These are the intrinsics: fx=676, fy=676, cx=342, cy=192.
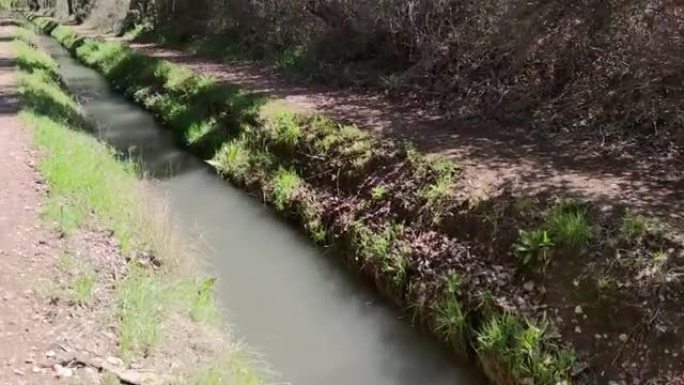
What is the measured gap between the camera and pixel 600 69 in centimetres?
1019

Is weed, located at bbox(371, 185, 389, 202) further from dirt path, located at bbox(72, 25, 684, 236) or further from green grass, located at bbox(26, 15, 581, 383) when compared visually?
dirt path, located at bbox(72, 25, 684, 236)

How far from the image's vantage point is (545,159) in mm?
8836

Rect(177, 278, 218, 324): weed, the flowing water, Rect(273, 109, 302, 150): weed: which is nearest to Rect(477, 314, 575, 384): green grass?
the flowing water

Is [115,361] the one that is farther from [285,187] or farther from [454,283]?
[285,187]

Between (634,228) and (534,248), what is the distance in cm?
93

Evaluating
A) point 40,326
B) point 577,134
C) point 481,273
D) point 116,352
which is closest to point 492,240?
point 481,273

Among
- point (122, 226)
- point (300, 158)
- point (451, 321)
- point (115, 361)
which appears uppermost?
point (300, 158)

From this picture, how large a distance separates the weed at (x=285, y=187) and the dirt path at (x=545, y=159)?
1.51 m

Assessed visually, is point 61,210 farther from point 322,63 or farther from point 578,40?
point 322,63

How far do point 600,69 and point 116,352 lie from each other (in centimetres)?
815

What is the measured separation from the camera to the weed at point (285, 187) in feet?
34.8

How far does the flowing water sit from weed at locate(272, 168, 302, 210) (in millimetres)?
273

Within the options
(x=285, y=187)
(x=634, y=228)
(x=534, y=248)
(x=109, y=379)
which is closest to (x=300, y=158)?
(x=285, y=187)

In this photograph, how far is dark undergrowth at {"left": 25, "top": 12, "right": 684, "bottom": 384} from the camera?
569 centimetres
